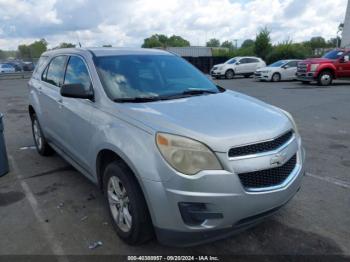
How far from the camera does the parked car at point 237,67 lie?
86.3ft

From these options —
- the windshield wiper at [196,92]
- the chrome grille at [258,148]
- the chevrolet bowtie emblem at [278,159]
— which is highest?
the windshield wiper at [196,92]

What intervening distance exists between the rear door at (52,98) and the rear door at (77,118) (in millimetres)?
183

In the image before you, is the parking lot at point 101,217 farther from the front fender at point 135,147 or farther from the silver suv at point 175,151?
the front fender at point 135,147

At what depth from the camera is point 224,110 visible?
10.5 ft

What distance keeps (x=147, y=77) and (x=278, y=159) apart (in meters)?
1.76

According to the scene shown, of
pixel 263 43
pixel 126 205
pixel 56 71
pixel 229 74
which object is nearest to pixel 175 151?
pixel 126 205

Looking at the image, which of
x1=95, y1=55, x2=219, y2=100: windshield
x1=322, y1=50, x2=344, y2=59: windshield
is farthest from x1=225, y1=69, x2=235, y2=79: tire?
x1=95, y1=55, x2=219, y2=100: windshield

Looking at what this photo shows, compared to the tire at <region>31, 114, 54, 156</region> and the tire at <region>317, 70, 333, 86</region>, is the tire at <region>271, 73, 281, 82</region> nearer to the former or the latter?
the tire at <region>317, 70, 333, 86</region>

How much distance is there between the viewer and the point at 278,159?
2838 mm

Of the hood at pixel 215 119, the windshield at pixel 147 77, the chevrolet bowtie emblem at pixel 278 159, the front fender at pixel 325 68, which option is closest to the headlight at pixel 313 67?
the front fender at pixel 325 68

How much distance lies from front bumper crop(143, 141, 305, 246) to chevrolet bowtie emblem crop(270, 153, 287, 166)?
0.06m

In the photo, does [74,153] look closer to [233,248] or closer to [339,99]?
[233,248]

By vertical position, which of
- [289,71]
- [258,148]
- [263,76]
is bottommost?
[263,76]

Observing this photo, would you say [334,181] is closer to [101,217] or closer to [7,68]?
[101,217]
